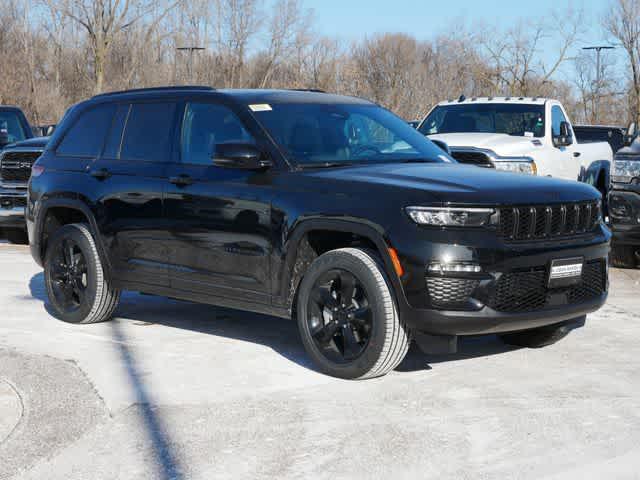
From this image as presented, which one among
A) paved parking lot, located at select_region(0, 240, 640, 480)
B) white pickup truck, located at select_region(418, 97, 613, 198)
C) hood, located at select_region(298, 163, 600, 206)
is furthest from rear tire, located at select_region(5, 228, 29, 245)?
hood, located at select_region(298, 163, 600, 206)

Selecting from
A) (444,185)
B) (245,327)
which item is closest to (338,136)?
(444,185)

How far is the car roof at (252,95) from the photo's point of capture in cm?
696

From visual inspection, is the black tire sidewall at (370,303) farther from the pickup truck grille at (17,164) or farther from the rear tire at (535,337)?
the pickup truck grille at (17,164)

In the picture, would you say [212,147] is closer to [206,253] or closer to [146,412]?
[206,253]

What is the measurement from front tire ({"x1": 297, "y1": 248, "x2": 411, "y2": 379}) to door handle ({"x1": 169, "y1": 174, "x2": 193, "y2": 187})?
1.21 meters

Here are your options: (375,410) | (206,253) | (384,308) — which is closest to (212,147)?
(206,253)

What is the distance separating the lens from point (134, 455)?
4.75 meters

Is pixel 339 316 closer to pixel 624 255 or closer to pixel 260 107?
pixel 260 107

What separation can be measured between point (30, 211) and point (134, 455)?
165 inches

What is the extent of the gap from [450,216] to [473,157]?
6.57 m

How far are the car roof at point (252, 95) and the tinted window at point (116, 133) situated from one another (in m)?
0.11

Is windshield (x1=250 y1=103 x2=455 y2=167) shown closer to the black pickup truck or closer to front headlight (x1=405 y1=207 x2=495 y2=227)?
front headlight (x1=405 y1=207 x2=495 y2=227)

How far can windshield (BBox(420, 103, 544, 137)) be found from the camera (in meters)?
13.4

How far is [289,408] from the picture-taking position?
5520 millimetres
